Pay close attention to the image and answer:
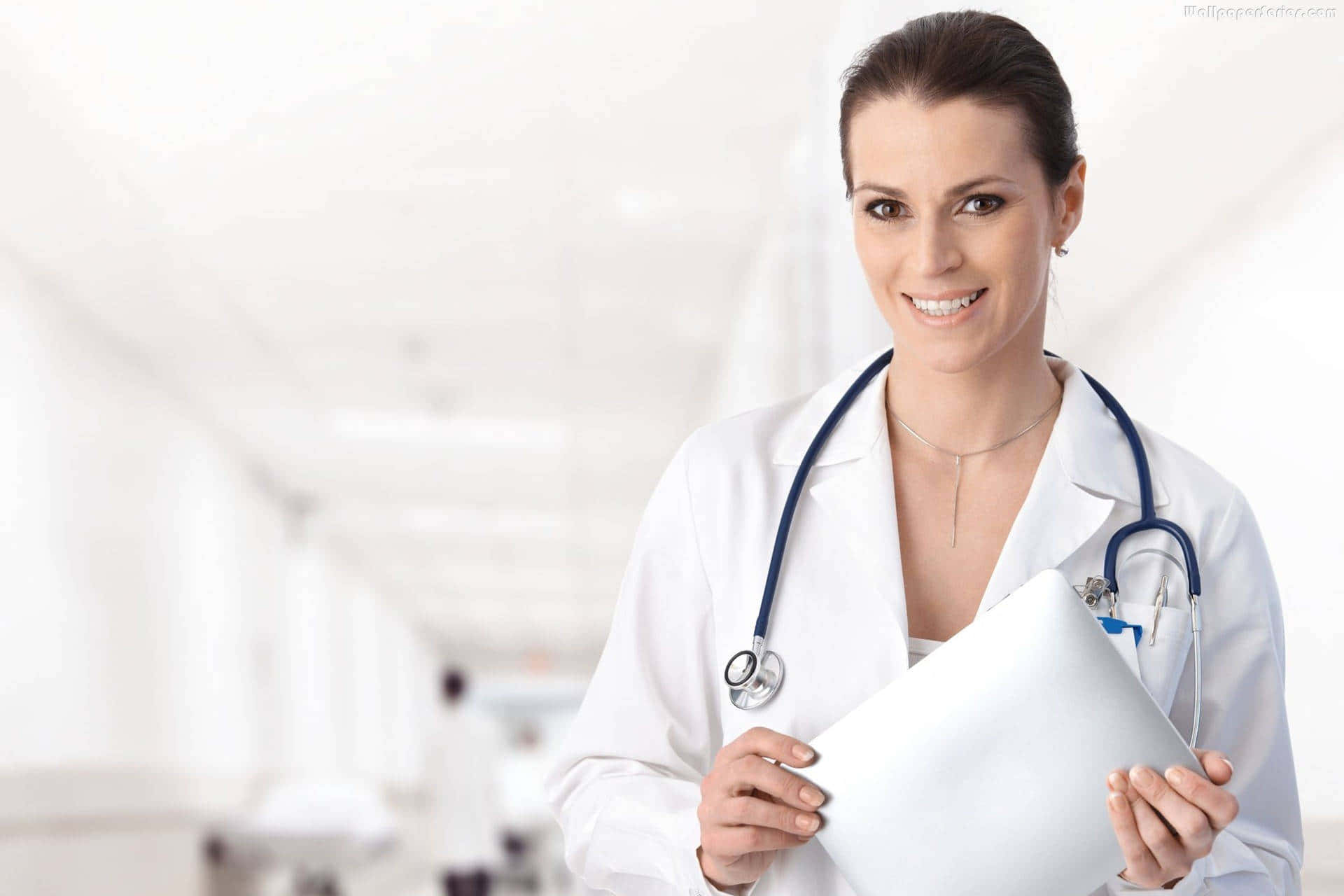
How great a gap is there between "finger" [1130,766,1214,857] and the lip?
0.39 m

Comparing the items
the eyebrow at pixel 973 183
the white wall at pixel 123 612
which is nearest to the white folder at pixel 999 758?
the eyebrow at pixel 973 183

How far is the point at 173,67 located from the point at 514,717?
6.67 metres

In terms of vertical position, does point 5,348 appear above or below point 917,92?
above

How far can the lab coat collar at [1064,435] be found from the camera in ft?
3.87

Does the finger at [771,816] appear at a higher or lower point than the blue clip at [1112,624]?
lower

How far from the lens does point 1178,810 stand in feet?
2.97

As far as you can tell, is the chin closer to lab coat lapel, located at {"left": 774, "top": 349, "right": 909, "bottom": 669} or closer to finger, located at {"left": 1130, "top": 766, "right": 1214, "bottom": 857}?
lab coat lapel, located at {"left": 774, "top": 349, "right": 909, "bottom": 669}

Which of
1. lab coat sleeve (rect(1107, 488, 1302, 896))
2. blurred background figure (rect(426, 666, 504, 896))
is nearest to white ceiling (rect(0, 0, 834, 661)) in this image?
blurred background figure (rect(426, 666, 504, 896))

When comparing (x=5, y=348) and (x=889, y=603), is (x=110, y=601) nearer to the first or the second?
(x=5, y=348)

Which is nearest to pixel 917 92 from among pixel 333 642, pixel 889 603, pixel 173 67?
pixel 889 603

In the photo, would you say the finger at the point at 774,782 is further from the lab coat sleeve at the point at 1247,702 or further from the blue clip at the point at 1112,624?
the lab coat sleeve at the point at 1247,702

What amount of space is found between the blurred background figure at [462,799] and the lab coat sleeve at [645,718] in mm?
4771

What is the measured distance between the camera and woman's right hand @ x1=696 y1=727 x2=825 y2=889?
0.99 m

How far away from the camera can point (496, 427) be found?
6977 millimetres
